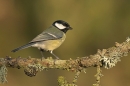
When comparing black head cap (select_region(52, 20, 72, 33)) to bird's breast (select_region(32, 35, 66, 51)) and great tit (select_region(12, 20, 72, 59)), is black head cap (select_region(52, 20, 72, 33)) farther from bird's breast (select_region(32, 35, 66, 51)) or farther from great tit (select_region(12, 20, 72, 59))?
bird's breast (select_region(32, 35, 66, 51))

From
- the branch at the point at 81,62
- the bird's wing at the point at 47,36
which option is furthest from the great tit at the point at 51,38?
the branch at the point at 81,62

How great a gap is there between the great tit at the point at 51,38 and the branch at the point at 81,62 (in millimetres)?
498

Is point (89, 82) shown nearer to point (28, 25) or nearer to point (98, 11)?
point (98, 11)

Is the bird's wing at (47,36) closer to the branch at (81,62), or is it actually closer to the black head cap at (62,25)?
the black head cap at (62,25)

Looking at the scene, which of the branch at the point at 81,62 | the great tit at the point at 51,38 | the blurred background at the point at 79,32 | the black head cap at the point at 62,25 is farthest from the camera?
the blurred background at the point at 79,32

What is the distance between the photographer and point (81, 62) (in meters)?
1.23

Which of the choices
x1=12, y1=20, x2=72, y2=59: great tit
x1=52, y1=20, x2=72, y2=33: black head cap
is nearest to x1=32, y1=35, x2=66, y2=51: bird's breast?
x1=12, y1=20, x2=72, y2=59: great tit

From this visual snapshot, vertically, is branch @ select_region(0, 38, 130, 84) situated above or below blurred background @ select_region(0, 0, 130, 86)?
below

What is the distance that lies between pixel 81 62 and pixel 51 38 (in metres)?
0.90

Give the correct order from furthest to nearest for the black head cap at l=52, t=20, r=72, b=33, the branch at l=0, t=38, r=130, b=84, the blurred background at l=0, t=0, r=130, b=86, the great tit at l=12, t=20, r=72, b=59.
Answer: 1. the blurred background at l=0, t=0, r=130, b=86
2. the black head cap at l=52, t=20, r=72, b=33
3. the great tit at l=12, t=20, r=72, b=59
4. the branch at l=0, t=38, r=130, b=84

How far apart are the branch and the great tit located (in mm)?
498

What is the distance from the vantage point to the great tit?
198 cm

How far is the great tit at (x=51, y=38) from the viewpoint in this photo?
6.50 feet

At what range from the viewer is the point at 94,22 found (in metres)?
3.35
